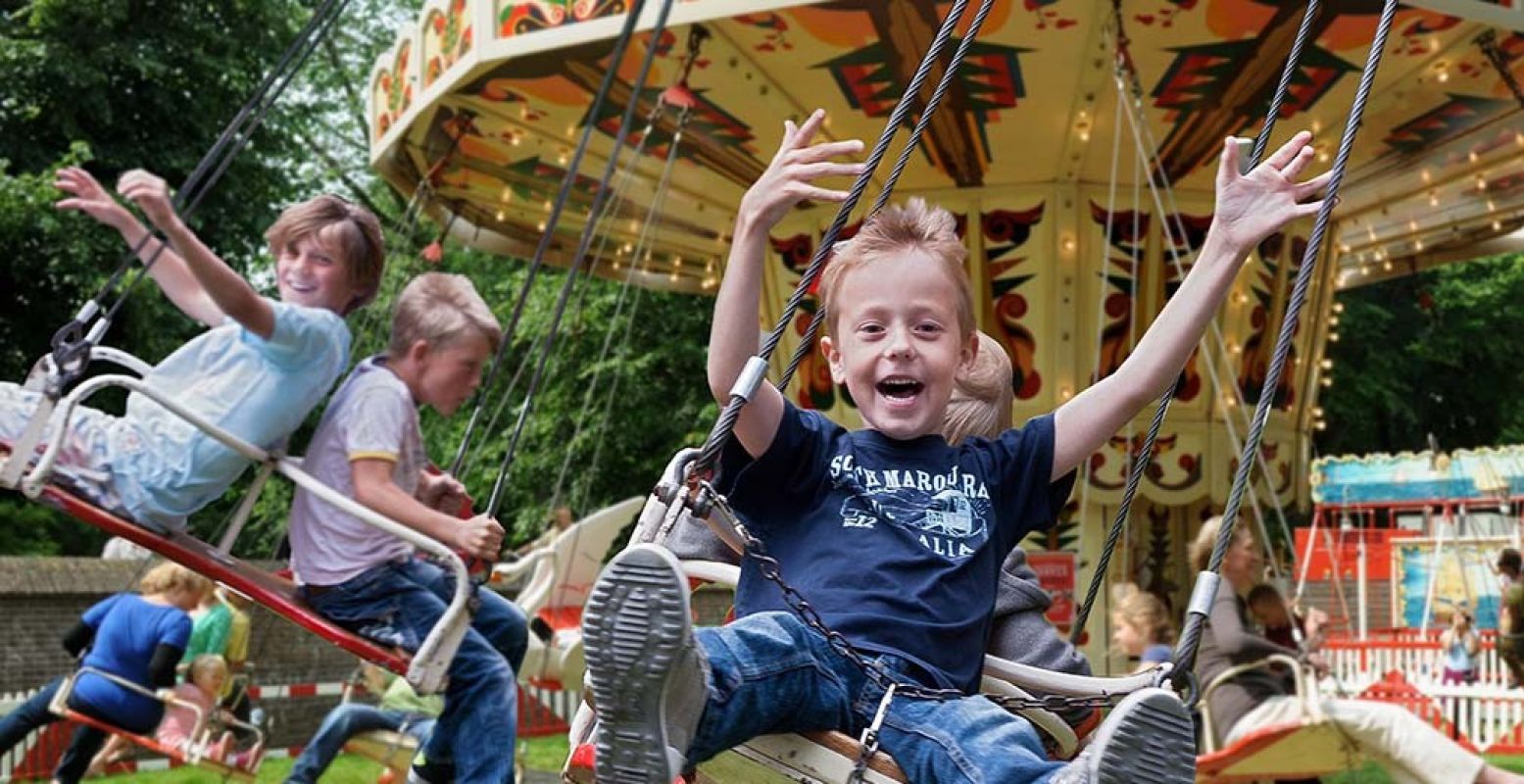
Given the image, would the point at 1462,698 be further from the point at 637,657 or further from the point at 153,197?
the point at 637,657

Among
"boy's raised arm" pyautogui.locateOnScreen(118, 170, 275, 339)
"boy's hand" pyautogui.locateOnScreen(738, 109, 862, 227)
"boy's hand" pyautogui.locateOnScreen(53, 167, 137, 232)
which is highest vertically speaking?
"boy's hand" pyautogui.locateOnScreen(53, 167, 137, 232)

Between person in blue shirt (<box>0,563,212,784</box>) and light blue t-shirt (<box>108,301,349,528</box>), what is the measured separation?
2.82m

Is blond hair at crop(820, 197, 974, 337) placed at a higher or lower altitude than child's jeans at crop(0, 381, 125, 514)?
lower

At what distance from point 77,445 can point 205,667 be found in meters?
4.42

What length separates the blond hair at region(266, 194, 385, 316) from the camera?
5082 millimetres

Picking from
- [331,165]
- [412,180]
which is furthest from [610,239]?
[331,165]

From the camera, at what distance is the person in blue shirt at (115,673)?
24.5 ft

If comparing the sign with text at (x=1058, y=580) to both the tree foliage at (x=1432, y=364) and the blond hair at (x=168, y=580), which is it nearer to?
the blond hair at (x=168, y=580)

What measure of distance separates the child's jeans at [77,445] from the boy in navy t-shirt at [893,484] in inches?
112

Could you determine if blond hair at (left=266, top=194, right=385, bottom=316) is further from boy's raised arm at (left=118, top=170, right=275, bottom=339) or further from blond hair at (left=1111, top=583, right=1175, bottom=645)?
blond hair at (left=1111, top=583, right=1175, bottom=645)

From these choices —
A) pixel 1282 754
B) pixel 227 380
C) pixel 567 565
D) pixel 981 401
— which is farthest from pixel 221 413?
pixel 567 565

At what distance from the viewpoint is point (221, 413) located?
5004mm

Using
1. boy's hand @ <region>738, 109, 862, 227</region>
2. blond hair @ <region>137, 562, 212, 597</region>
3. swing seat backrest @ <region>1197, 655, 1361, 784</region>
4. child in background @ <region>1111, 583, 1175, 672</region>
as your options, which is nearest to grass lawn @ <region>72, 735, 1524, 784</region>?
swing seat backrest @ <region>1197, 655, 1361, 784</region>

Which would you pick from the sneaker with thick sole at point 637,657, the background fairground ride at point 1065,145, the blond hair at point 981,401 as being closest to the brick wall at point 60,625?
the background fairground ride at point 1065,145
